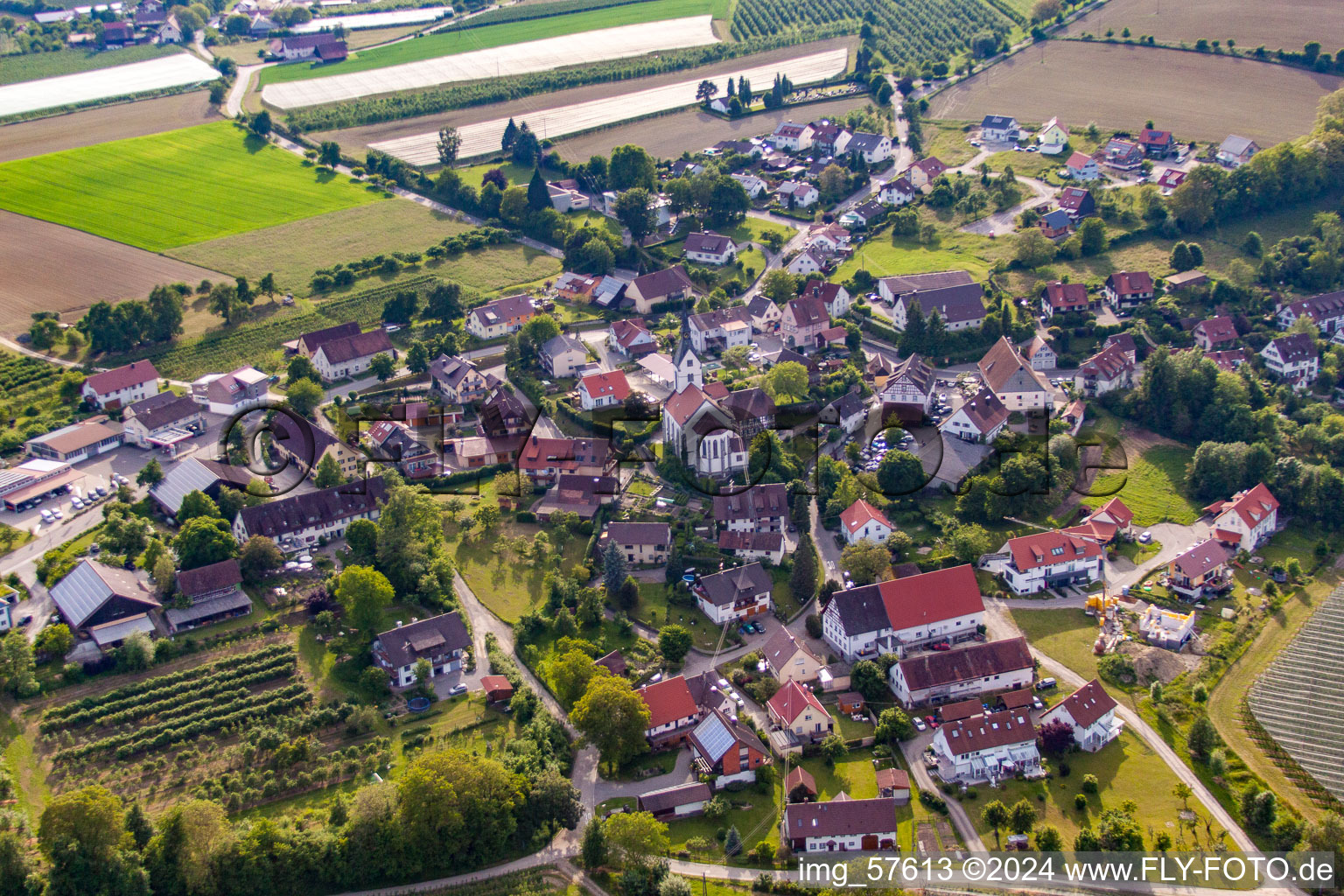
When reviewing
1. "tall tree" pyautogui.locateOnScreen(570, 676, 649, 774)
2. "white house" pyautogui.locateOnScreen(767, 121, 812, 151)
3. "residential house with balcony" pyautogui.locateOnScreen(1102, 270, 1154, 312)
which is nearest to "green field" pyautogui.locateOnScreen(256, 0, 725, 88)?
"white house" pyautogui.locateOnScreen(767, 121, 812, 151)

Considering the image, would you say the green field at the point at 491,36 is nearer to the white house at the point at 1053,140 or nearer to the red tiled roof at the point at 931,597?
the white house at the point at 1053,140

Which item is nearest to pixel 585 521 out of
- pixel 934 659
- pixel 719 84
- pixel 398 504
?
pixel 398 504

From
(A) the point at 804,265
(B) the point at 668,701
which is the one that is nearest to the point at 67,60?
(A) the point at 804,265

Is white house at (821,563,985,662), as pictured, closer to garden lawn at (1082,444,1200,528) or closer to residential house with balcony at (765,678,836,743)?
residential house with balcony at (765,678,836,743)

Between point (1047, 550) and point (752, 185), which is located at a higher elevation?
point (752, 185)

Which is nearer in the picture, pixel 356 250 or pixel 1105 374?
pixel 1105 374

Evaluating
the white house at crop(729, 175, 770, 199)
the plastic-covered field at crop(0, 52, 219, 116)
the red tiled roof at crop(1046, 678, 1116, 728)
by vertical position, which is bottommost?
the red tiled roof at crop(1046, 678, 1116, 728)

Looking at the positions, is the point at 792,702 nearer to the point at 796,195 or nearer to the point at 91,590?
the point at 91,590
